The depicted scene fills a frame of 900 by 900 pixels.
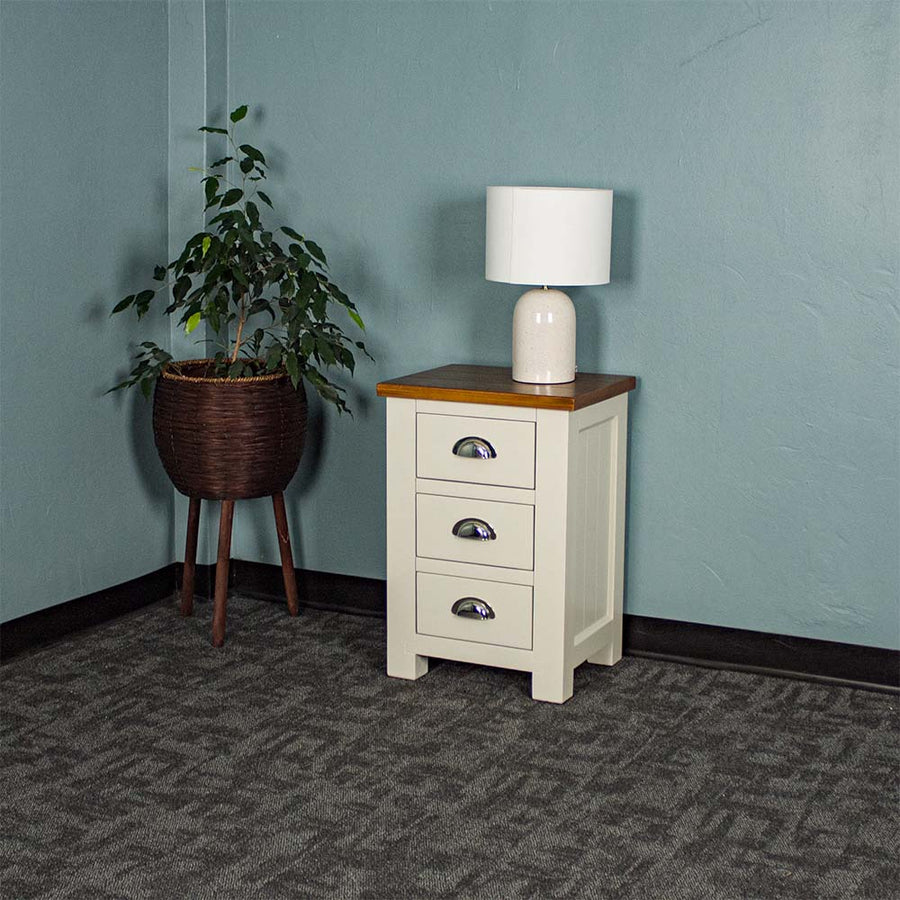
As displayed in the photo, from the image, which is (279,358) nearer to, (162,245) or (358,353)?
(358,353)

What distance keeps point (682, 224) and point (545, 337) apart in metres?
0.43

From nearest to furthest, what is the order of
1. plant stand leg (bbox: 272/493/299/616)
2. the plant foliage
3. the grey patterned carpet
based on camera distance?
the grey patterned carpet, the plant foliage, plant stand leg (bbox: 272/493/299/616)

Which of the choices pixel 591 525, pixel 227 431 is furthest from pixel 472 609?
pixel 227 431

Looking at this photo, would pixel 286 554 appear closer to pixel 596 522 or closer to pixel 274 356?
pixel 274 356

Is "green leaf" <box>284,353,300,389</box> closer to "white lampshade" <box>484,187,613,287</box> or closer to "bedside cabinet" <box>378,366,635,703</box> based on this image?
"bedside cabinet" <box>378,366,635,703</box>

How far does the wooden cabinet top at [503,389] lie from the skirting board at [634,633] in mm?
605

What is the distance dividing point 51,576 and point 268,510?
2.00 feet

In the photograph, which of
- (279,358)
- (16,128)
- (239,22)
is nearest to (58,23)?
(16,128)

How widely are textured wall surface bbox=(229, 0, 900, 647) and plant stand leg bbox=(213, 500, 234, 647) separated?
0.56 metres

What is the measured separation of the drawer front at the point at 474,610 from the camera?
2.76 meters

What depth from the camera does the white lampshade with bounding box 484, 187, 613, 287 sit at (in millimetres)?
2660

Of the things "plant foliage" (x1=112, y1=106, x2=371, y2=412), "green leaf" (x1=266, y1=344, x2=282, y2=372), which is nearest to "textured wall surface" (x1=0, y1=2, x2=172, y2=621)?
"plant foliage" (x1=112, y1=106, x2=371, y2=412)

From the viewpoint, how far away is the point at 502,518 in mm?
2742

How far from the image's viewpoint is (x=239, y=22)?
3.29 metres
